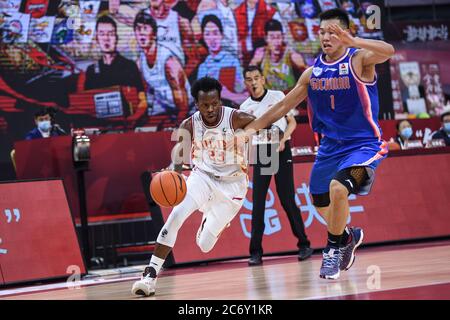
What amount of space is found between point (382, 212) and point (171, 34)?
665 centimetres

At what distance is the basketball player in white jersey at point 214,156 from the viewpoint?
7.69 meters

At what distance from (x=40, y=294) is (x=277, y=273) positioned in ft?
7.59

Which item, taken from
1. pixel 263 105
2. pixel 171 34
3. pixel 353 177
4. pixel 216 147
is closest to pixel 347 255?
pixel 353 177

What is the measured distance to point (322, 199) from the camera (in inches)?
302

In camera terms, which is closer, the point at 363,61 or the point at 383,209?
the point at 363,61

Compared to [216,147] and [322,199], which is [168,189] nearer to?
[216,147]

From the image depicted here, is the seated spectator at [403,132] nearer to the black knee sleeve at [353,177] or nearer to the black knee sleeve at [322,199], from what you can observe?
the black knee sleeve at [322,199]

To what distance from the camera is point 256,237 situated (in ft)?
33.0

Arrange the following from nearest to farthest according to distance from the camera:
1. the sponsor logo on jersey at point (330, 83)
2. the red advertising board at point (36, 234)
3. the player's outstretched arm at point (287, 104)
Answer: the sponsor logo on jersey at point (330, 83) → the player's outstretched arm at point (287, 104) → the red advertising board at point (36, 234)

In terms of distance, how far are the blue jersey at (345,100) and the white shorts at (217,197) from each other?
3.56 feet

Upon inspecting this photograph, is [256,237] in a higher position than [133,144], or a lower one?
lower

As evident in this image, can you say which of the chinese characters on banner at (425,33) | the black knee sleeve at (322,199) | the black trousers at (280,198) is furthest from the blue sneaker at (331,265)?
the chinese characters on banner at (425,33)
